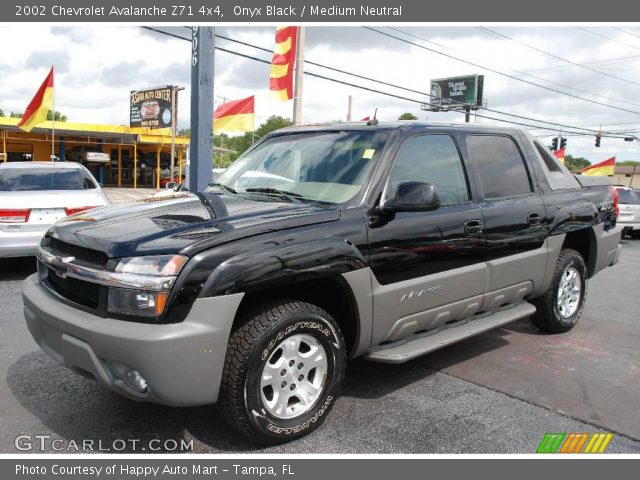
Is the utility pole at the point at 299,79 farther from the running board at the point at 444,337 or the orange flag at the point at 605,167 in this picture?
the orange flag at the point at 605,167

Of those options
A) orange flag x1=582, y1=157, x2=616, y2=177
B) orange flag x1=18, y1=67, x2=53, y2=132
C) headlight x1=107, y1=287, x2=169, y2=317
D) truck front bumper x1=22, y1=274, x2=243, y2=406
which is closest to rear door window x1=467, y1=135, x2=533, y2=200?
truck front bumper x1=22, y1=274, x2=243, y2=406

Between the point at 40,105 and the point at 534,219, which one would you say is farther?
the point at 40,105

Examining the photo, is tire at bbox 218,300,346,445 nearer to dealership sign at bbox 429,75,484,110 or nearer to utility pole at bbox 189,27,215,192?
utility pole at bbox 189,27,215,192

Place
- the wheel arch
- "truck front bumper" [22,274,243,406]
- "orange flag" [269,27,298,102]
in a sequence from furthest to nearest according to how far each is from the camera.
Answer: "orange flag" [269,27,298,102] < the wheel arch < "truck front bumper" [22,274,243,406]

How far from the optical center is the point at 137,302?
2740 millimetres

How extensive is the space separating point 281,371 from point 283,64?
1081 cm

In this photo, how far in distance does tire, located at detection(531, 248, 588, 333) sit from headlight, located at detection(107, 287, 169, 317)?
3.78 m

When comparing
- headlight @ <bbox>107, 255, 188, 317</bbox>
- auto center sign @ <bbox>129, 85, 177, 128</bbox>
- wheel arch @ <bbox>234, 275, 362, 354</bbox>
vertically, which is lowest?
wheel arch @ <bbox>234, 275, 362, 354</bbox>

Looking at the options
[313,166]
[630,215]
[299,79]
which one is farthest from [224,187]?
[630,215]

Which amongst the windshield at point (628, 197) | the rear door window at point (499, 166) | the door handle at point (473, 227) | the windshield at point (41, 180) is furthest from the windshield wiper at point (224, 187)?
the windshield at point (628, 197)

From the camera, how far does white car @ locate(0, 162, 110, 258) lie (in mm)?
6871

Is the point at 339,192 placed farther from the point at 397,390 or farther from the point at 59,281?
the point at 59,281

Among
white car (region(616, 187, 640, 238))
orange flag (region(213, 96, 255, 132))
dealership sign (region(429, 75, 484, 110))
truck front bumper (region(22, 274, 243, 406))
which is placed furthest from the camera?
dealership sign (region(429, 75, 484, 110))

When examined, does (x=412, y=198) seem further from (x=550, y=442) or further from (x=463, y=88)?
(x=463, y=88)
